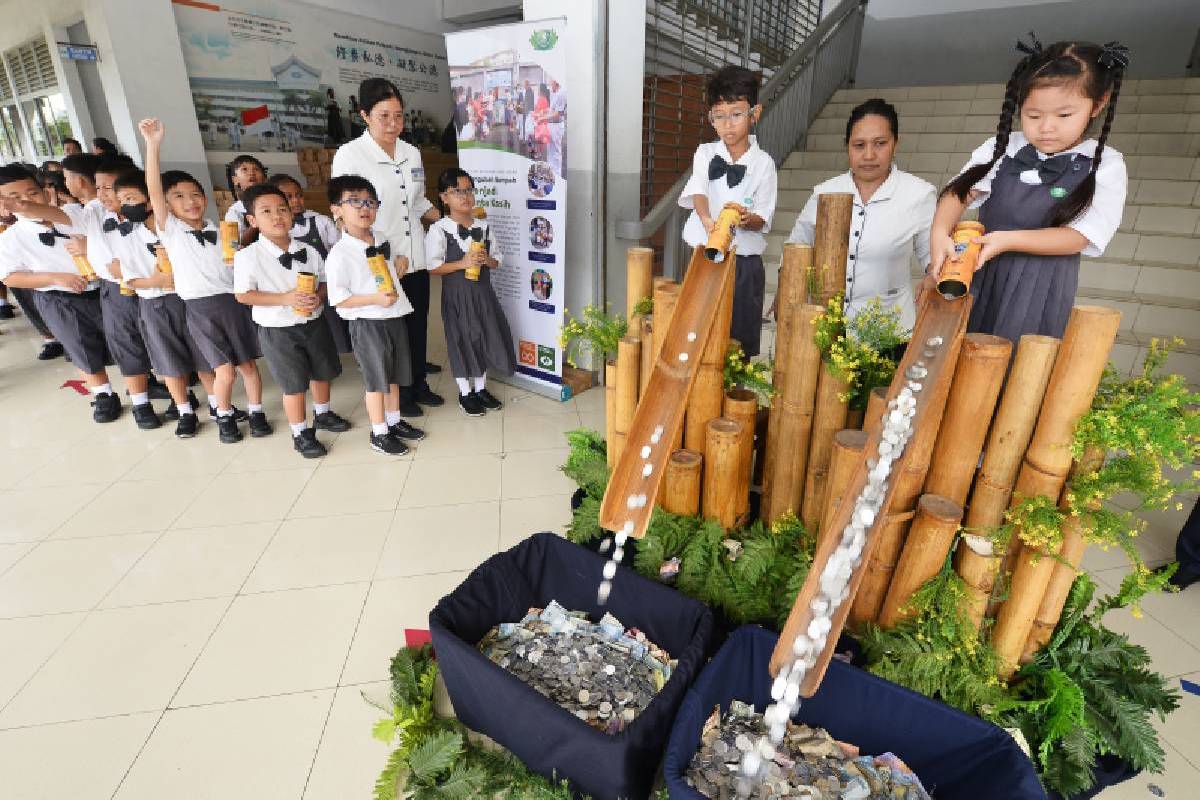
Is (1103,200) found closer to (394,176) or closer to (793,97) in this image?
(394,176)

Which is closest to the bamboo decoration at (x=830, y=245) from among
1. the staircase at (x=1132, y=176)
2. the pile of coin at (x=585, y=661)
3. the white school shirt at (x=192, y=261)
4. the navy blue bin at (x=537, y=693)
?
the navy blue bin at (x=537, y=693)

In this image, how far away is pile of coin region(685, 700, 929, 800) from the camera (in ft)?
4.41

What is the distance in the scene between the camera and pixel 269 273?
2.96 metres

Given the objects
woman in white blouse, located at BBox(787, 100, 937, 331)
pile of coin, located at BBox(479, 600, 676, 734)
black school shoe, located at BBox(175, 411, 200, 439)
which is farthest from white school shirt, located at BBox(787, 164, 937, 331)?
black school shoe, located at BBox(175, 411, 200, 439)

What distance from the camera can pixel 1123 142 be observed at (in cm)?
459

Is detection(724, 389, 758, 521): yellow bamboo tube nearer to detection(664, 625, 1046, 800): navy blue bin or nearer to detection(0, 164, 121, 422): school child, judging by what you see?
detection(664, 625, 1046, 800): navy blue bin

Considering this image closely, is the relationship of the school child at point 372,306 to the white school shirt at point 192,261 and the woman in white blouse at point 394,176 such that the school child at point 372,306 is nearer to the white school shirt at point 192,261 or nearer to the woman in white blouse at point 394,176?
the woman in white blouse at point 394,176

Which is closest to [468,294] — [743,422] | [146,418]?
[146,418]

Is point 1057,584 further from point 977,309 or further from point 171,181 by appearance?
point 171,181

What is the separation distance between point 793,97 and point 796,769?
5.39 m

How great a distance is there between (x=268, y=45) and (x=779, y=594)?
23.1 ft

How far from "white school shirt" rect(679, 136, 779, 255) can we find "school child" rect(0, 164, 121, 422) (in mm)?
3682

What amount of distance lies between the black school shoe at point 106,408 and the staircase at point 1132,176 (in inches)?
170

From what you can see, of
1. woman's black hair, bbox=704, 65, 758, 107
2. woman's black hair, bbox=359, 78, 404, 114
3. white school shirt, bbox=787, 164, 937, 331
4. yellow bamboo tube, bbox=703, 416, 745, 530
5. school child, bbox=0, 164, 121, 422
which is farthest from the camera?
school child, bbox=0, 164, 121, 422
